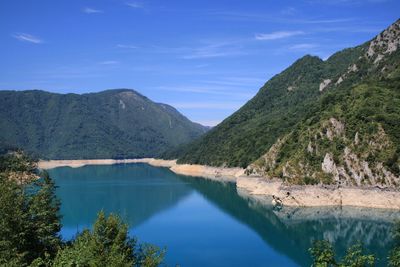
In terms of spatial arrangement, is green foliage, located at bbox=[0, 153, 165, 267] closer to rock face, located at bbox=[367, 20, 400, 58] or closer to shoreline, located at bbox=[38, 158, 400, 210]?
shoreline, located at bbox=[38, 158, 400, 210]

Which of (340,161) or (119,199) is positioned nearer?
(340,161)

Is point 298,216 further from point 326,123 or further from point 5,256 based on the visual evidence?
point 5,256

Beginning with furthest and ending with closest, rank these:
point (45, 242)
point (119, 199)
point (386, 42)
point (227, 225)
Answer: point (386, 42)
point (119, 199)
point (227, 225)
point (45, 242)

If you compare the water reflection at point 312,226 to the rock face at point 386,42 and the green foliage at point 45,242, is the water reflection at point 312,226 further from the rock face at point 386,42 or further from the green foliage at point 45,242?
the rock face at point 386,42

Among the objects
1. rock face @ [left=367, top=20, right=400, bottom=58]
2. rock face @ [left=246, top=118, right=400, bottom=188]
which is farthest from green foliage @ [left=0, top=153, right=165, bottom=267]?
rock face @ [left=367, top=20, right=400, bottom=58]

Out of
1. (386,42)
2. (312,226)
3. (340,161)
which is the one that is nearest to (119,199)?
(340,161)

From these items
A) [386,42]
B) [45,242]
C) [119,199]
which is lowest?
[119,199]

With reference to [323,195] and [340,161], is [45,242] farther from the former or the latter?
[340,161]

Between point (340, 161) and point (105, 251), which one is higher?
point (340, 161)

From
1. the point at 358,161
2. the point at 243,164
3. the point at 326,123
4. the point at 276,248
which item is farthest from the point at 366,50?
the point at 276,248

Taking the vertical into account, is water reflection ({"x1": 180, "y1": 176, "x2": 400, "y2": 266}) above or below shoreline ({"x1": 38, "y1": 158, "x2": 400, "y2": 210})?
below
